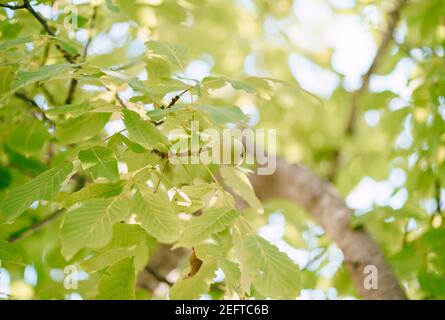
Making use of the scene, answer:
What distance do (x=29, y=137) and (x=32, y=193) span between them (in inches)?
26.2

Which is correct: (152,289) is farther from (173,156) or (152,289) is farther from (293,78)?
(293,78)

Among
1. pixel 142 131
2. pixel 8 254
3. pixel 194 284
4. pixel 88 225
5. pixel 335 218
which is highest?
pixel 142 131

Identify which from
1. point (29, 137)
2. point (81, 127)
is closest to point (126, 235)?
point (81, 127)

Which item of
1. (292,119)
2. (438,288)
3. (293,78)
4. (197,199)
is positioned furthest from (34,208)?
(292,119)

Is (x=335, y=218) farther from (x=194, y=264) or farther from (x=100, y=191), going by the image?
(x=100, y=191)

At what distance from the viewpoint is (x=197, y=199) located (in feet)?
3.95

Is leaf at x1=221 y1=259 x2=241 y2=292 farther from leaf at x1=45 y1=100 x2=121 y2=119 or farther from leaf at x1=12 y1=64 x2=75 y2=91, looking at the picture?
leaf at x1=12 y1=64 x2=75 y2=91

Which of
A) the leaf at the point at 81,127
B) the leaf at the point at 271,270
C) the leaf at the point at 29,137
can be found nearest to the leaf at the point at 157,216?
the leaf at the point at 271,270

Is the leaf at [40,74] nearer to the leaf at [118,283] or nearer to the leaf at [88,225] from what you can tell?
the leaf at [88,225]

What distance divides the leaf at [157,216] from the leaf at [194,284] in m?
0.23

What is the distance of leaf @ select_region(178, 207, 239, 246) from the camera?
0.98 metres

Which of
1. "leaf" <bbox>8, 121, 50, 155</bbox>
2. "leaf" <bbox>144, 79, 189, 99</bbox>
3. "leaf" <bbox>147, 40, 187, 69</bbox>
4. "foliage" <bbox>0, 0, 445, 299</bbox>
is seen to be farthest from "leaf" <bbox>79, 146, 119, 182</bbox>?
"leaf" <bbox>8, 121, 50, 155</bbox>

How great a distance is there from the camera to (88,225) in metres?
0.94

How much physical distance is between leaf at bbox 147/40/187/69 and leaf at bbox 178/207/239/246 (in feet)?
1.11
